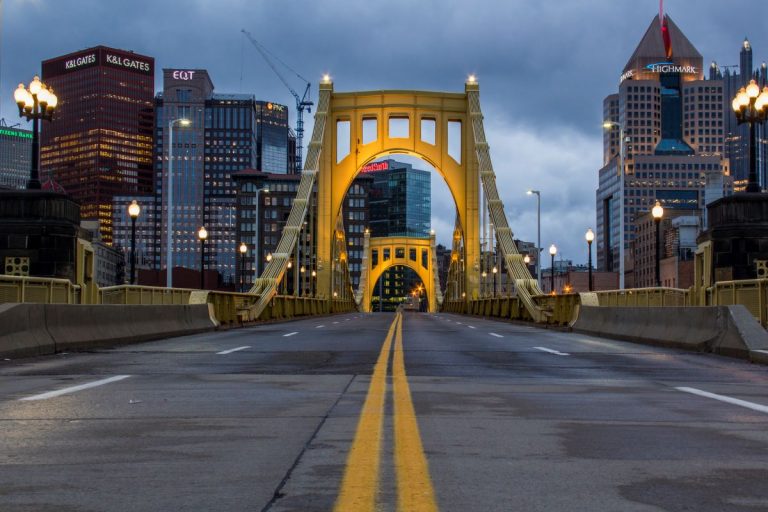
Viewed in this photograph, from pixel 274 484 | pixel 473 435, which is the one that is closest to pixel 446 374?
pixel 473 435

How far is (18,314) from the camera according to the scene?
13852 millimetres

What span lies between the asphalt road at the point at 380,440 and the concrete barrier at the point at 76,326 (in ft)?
7.12

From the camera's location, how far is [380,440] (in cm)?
582

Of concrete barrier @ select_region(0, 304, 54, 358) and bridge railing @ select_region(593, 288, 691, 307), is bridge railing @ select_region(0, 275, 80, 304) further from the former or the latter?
bridge railing @ select_region(593, 288, 691, 307)

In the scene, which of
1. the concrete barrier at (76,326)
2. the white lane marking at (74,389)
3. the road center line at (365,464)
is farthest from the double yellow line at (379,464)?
the concrete barrier at (76,326)

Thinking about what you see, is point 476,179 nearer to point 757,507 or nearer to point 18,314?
point 18,314

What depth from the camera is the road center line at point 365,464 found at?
4.04 m

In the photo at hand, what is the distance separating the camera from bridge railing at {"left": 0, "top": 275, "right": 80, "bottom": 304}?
1584 centimetres

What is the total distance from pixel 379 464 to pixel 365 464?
8 cm

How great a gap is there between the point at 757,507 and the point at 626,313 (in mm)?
18502

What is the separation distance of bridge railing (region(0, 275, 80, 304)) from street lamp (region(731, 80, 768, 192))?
19012 mm

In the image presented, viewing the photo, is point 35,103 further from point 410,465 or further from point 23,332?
point 410,465

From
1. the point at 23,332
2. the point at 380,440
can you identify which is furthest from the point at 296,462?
the point at 23,332

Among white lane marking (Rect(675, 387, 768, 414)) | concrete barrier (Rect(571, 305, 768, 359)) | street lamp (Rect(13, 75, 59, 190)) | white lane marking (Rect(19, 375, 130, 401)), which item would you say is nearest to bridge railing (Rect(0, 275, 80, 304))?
white lane marking (Rect(19, 375, 130, 401))
